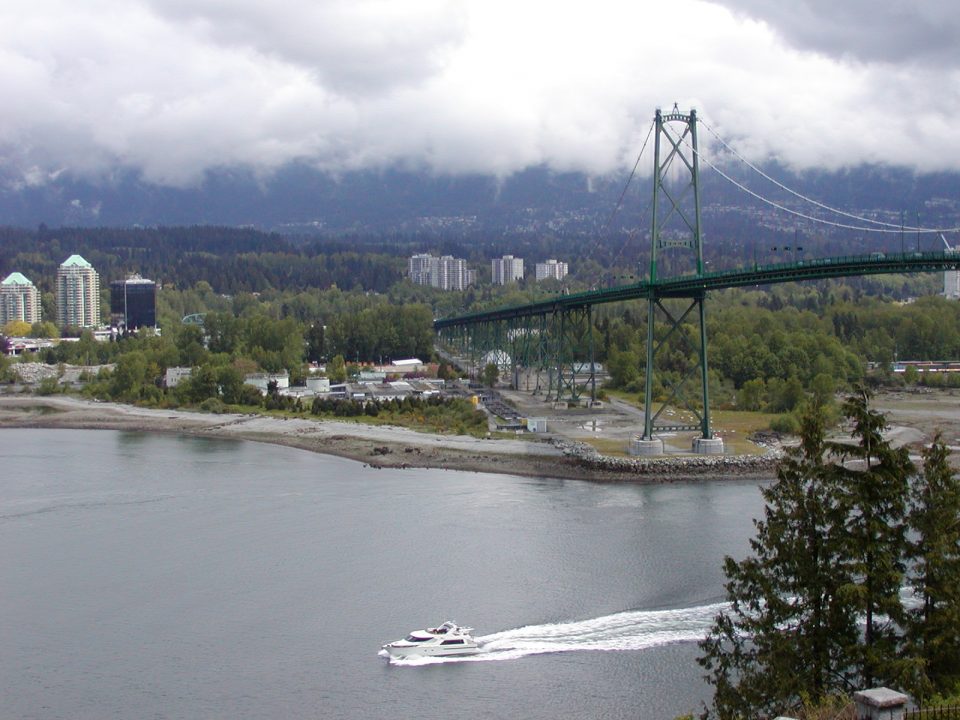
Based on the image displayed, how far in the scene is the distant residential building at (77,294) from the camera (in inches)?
2158

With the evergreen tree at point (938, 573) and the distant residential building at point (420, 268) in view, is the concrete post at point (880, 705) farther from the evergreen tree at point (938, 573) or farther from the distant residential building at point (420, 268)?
the distant residential building at point (420, 268)

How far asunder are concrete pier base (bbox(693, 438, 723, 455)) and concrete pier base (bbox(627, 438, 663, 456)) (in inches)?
20.8

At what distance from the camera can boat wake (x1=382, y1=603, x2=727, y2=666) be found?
952 cm

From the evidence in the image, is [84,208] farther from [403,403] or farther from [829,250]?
[403,403]

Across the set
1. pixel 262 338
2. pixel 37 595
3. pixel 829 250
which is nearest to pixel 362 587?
pixel 37 595

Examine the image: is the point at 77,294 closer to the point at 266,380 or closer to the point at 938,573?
the point at 266,380

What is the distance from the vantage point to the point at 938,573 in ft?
21.9

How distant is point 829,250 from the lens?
64562 millimetres

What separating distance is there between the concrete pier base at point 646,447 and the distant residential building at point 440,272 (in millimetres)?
60714

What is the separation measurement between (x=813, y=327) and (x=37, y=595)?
27.9 m

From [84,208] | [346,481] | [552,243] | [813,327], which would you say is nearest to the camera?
[346,481]

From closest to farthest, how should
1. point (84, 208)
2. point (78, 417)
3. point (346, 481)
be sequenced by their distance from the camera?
point (346, 481) < point (78, 417) < point (84, 208)

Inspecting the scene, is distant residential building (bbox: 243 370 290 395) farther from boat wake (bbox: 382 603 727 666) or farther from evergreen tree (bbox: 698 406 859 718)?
evergreen tree (bbox: 698 406 859 718)

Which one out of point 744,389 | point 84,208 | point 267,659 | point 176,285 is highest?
point 84,208
